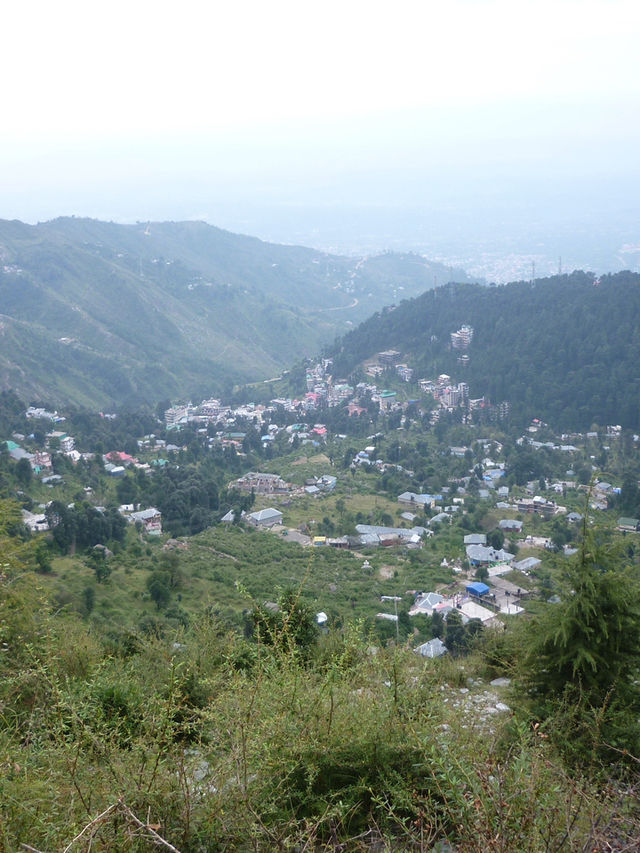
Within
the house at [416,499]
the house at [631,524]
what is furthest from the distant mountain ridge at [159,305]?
the house at [631,524]

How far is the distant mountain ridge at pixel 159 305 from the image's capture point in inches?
2071

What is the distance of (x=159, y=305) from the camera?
70.1 meters

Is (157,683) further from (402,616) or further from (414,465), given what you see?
(414,465)

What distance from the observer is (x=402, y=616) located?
14.0m

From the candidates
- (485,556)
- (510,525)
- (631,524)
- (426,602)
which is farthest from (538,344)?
(426,602)

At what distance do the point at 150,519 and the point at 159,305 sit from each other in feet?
175

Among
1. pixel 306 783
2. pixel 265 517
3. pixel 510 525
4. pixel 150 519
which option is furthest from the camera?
pixel 265 517

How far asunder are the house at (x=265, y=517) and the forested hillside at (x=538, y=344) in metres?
17.7

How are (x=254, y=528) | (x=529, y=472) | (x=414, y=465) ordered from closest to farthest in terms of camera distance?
(x=254, y=528) → (x=529, y=472) → (x=414, y=465)

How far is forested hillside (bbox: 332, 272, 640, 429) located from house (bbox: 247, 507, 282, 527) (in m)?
17.7

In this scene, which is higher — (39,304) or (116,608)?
(39,304)

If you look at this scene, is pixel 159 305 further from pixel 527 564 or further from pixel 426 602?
pixel 426 602

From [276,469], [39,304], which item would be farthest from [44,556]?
[39,304]

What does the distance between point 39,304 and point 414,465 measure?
156 feet
